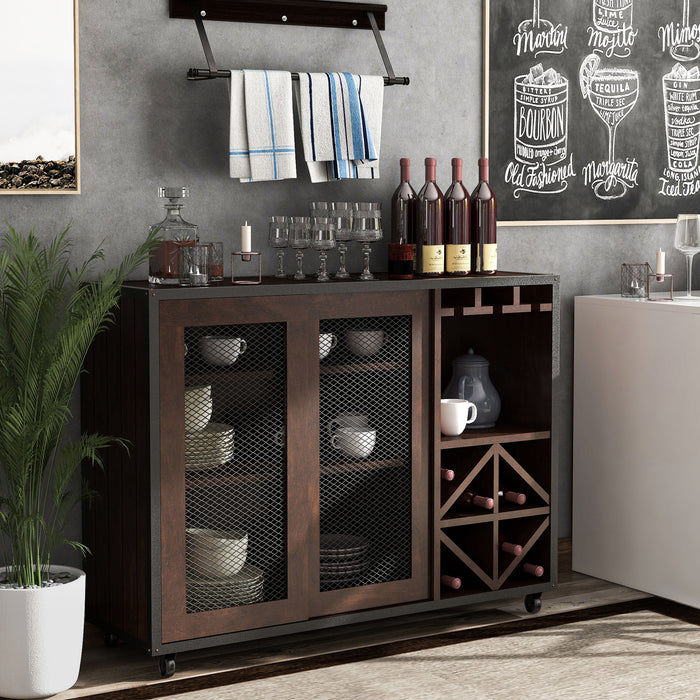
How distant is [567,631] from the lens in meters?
3.60

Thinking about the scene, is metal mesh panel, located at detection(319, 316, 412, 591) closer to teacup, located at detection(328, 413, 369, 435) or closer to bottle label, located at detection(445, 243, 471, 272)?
teacup, located at detection(328, 413, 369, 435)

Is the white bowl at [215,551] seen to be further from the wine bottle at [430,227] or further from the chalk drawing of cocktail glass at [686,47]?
the chalk drawing of cocktail glass at [686,47]

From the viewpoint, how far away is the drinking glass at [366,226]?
351 cm

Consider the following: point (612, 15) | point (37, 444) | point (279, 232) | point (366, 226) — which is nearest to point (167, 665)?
point (37, 444)

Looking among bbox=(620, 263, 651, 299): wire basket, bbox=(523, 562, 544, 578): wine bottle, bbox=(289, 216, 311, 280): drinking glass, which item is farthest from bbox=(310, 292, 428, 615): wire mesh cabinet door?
bbox=(620, 263, 651, 299): wire basket

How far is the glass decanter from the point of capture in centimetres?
317

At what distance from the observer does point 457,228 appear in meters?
3.64

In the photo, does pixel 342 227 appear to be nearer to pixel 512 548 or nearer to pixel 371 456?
pixel 371 456

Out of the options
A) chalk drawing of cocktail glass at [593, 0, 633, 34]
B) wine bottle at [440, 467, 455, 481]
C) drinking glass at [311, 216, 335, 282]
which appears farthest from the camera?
chalk drawing of cocktail glass at [593, 0, 633, 34]

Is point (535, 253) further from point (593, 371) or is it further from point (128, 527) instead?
point (128, 527)

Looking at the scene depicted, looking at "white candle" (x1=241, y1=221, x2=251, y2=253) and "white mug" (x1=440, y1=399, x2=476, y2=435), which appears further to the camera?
"white mug" (x1=440, y1=399, x2=476, y2=435)

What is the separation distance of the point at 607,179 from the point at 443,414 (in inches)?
49.8

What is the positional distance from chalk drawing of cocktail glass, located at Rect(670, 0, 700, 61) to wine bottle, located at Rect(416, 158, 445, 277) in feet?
4.34

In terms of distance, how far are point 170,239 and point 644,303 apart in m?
1.65
